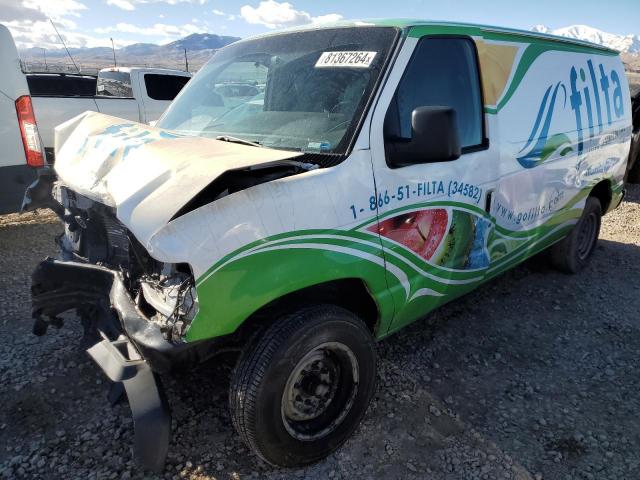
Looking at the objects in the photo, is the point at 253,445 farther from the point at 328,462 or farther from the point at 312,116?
the point at 312,116

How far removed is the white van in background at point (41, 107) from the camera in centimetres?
514

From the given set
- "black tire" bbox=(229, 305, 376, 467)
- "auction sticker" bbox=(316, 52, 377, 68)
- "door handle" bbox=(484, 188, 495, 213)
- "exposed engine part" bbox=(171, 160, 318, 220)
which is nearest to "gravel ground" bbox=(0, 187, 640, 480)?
"black tire" bbox=(229, 305, 376, 467)

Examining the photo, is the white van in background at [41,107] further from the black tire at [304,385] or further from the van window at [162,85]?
the black tire at [304,385]

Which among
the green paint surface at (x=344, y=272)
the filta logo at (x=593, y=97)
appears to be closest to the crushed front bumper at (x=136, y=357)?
the green paint surface at (x=344, y=272)

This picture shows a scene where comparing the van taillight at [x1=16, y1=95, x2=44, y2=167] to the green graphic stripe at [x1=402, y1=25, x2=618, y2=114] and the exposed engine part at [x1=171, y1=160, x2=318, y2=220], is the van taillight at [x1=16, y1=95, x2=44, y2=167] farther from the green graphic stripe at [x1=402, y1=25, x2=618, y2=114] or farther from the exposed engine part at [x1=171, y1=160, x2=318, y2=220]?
the green graphic stripe at [x1=402, y1=25, x2=618, y2=114]

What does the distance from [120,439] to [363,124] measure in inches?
83.1

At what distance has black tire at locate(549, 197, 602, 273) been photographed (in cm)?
480

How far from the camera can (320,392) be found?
2.47 metres

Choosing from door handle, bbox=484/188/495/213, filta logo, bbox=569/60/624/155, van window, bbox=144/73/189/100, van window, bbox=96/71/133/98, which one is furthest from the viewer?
van window, bbox=144/73/189/100

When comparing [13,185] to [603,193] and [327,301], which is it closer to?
[327,301]

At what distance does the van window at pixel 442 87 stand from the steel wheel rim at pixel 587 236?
2588 mm

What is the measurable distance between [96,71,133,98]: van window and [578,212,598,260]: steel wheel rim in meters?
7.36

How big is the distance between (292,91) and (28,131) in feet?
12.6

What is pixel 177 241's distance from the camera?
189 cm
